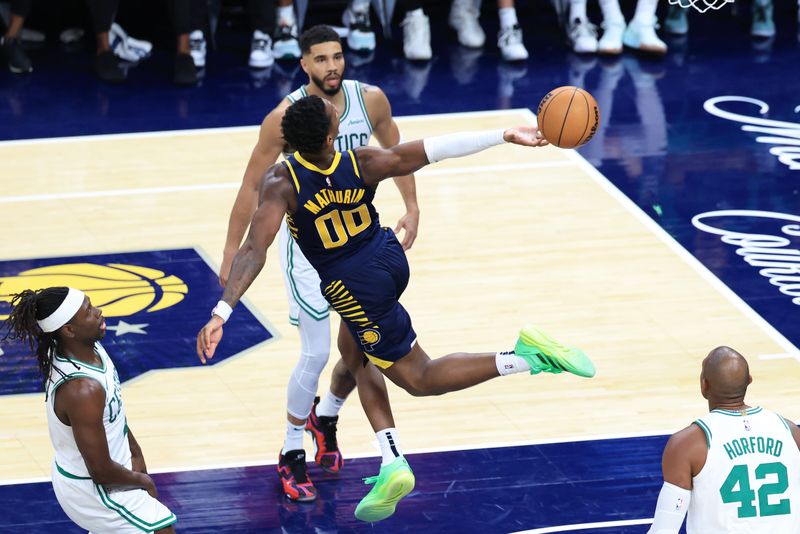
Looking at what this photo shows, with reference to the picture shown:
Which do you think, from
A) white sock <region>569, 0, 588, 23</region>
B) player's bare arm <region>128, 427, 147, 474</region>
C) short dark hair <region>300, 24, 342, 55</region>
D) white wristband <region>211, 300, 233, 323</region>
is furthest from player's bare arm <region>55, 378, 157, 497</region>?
white sock <region>569, 0, 588, 23</region>

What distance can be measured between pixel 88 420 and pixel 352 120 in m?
2.51

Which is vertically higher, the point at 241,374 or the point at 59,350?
the point at 59,350

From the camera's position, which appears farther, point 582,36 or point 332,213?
point 582,36

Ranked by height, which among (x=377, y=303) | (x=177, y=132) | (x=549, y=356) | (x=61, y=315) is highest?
(x=61, y=315)

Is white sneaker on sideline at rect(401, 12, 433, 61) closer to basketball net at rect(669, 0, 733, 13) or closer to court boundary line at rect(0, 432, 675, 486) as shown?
basketball net at rect(669, 0, 733, 13)

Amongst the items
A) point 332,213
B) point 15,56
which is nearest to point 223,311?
point 332,213

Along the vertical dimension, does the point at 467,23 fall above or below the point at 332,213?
below

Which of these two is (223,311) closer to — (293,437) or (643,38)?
(293,437)

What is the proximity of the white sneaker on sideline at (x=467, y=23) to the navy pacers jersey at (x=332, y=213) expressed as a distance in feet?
28.5

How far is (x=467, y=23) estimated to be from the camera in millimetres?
14773

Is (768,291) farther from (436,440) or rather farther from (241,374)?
(241,374)

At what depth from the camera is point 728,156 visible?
1154 centimetres

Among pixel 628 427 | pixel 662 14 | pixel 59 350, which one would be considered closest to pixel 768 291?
pixel 628 427

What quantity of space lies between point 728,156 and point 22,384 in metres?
6.11
